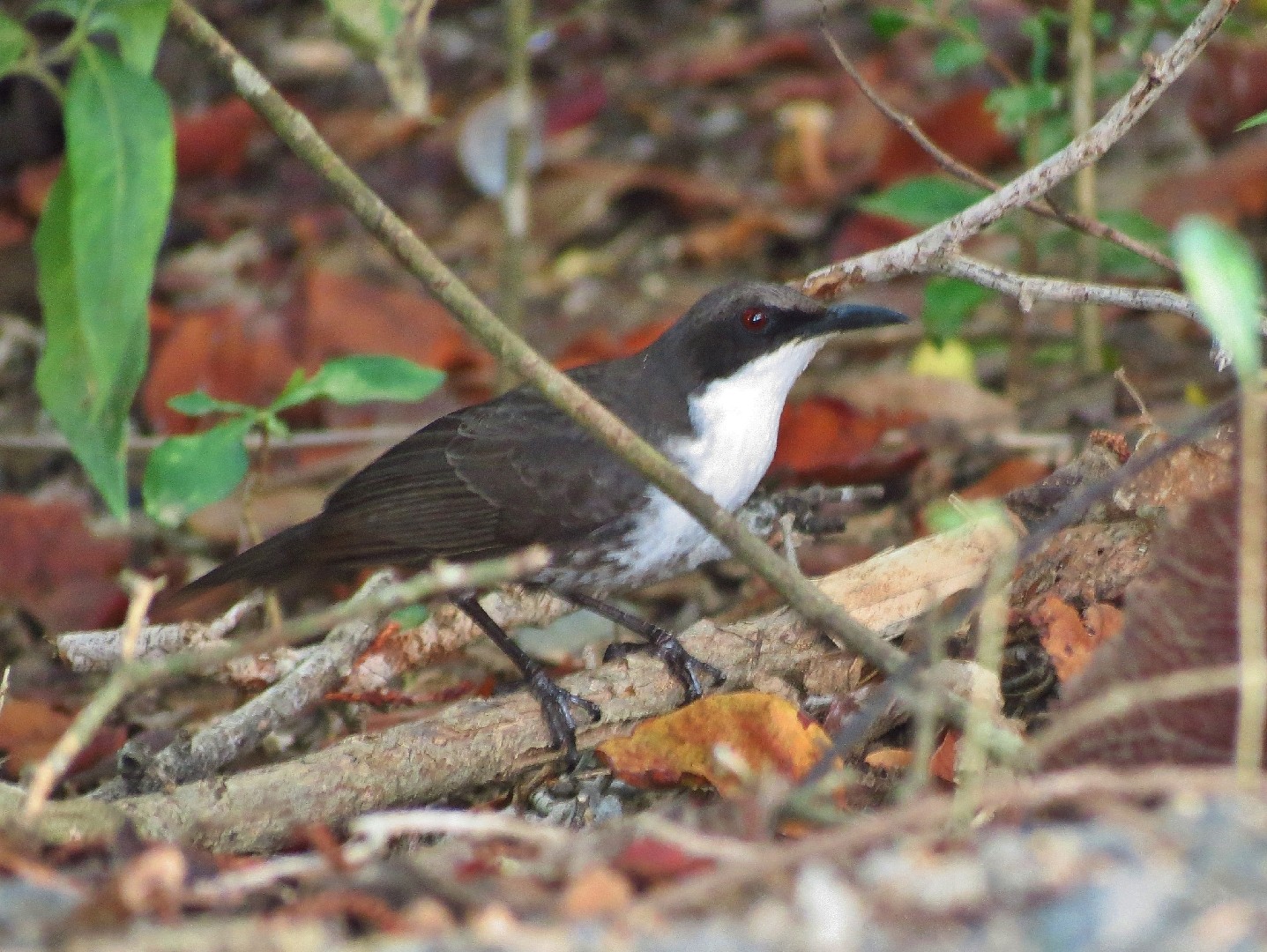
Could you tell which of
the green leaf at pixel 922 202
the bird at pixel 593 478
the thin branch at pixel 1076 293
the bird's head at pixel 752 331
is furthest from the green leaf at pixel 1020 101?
the thin branch at pixel 1076 293

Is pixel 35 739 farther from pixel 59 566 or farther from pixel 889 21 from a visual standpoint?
pixel 889 21

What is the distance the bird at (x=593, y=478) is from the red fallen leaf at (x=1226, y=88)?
3.64m

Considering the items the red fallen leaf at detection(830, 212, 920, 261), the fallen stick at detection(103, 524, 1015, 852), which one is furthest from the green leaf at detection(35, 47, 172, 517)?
the red fallen leaf at detection(830, 212, 920, 261)

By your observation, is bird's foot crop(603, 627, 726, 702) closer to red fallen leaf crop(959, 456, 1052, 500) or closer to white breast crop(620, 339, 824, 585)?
white breast crop(620, 339, 824, 585)

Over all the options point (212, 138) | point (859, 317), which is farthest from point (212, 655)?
point (212, 138)

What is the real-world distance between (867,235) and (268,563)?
3.50 meters

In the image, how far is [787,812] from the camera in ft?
8.87

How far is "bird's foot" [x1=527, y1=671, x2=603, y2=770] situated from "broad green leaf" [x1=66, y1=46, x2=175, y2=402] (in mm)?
1386

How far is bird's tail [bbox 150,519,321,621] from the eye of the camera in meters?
Result: 4.60

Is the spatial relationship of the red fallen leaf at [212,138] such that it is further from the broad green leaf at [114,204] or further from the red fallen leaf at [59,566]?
the broad green leaf at [114,204]

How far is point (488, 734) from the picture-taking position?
141 inches

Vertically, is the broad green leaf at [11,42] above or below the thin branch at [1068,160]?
above

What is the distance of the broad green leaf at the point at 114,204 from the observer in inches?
102

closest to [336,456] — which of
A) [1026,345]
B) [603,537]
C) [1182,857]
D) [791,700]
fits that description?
[603,537]
